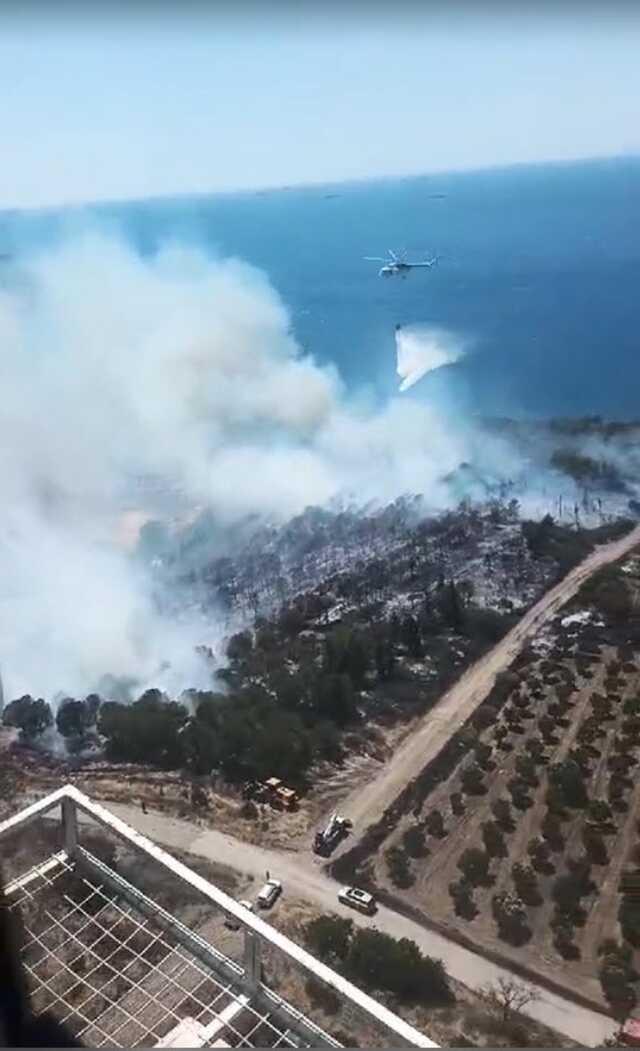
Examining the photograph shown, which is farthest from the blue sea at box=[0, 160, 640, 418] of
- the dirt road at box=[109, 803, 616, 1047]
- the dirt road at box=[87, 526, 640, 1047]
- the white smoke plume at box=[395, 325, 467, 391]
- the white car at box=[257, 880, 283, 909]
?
the white car at box=[257, 880, 283, 909]

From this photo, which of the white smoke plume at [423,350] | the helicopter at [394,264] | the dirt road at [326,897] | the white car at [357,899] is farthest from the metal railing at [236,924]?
the helicopter at [394,264]

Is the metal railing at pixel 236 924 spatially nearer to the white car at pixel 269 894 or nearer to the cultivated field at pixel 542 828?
the white car at pixel 269 894

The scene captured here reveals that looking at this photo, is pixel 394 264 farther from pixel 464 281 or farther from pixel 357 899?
pixel 357 899

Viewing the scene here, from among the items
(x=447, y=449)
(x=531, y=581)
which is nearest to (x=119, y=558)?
(x=531, y=581)

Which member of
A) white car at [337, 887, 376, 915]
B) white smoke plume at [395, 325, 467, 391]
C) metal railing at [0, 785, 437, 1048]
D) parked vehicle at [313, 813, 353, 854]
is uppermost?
white smoke plume at [395, 325, 467, 391]

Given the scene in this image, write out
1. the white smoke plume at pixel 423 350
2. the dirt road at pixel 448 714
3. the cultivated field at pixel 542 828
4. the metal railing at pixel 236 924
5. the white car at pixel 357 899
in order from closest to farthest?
the metal railing at pixel 236 924, the cultivated field at pixel 542 828, the white car at pixel 357 899, the dirt road at pixel 448 714, the white smoke plume at pixel 423 350

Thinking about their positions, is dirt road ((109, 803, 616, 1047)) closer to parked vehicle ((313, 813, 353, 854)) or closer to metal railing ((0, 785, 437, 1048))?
parked vehicle ((313, 813, 353, 854))

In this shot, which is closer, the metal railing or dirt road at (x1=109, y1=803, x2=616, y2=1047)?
the metal railing
